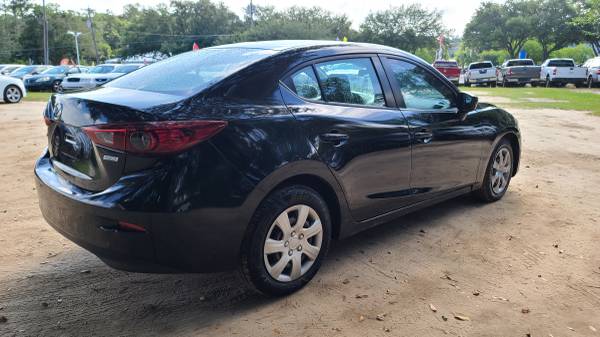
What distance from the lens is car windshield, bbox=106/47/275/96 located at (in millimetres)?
2977

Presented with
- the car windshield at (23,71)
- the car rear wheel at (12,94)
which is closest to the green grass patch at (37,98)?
the car rear wheel at (12,94)

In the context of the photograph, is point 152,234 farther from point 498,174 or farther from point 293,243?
point 498,174

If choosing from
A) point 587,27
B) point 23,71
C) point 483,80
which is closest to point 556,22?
point 587,27

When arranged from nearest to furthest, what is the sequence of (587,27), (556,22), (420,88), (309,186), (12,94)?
(309,186) → (420,88) → (12,94) → (587,27) → (556,22)

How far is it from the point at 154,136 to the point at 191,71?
886 millimetres

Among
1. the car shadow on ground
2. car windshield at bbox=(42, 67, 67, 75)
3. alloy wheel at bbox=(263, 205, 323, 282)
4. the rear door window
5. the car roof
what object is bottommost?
the car shadow on ground

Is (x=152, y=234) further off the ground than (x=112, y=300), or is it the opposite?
(x=152, y=234)

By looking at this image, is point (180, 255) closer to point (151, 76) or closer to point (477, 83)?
point (151, 76)

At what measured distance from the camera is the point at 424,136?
3.95 metres

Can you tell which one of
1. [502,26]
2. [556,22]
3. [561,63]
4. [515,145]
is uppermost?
[556,22]

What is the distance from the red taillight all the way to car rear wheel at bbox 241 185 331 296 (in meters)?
0.59

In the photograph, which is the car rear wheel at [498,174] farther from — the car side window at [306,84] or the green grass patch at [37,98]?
the green grass patch at [37,98]

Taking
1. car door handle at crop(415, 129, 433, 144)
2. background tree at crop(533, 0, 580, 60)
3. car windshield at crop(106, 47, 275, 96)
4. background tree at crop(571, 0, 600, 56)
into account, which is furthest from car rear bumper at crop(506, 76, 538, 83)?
car windshield at crop(106, 47, 275, 96)

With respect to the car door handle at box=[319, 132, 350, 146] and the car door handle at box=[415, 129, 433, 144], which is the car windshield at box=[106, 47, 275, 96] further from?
the car door handle at box=[415, 129, 433, 144]
